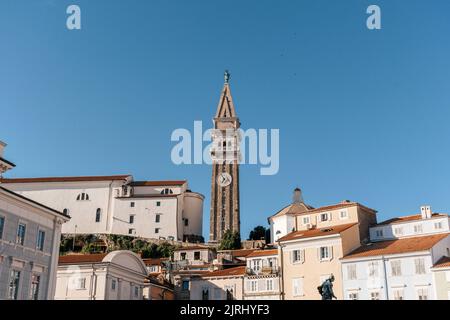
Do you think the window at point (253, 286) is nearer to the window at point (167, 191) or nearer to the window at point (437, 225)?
the window at point (437, 225)

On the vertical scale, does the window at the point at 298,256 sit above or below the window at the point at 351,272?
above

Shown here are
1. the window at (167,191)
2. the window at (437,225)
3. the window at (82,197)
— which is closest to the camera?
the window at (437,225)

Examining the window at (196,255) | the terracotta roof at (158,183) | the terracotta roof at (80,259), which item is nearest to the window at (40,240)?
the terracotta roof at (80,259)

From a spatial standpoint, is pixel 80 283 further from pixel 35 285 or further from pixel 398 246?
pixel 398 246

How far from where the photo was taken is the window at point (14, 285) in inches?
1297

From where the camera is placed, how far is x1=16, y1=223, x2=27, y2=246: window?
112 ft

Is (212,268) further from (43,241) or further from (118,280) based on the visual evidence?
(43,241)

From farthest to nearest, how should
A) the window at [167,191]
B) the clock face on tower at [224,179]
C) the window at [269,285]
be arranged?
1. the clock face on tower at [224,179]
2. the window at [167,191]
3. the window at [269,285]

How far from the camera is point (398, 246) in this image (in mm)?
48781

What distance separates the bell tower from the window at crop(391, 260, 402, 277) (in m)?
59.8

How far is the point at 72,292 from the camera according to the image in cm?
4416

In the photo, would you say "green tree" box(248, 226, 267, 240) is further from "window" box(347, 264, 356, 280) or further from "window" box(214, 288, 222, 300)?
"window" box(347, 264, 356, 280)

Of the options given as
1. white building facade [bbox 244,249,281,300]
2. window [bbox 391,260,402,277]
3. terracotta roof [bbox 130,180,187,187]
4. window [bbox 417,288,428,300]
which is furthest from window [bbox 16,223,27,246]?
terracotta roof [bbox 130,180,187,187]

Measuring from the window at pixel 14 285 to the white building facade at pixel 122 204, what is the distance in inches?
2451
